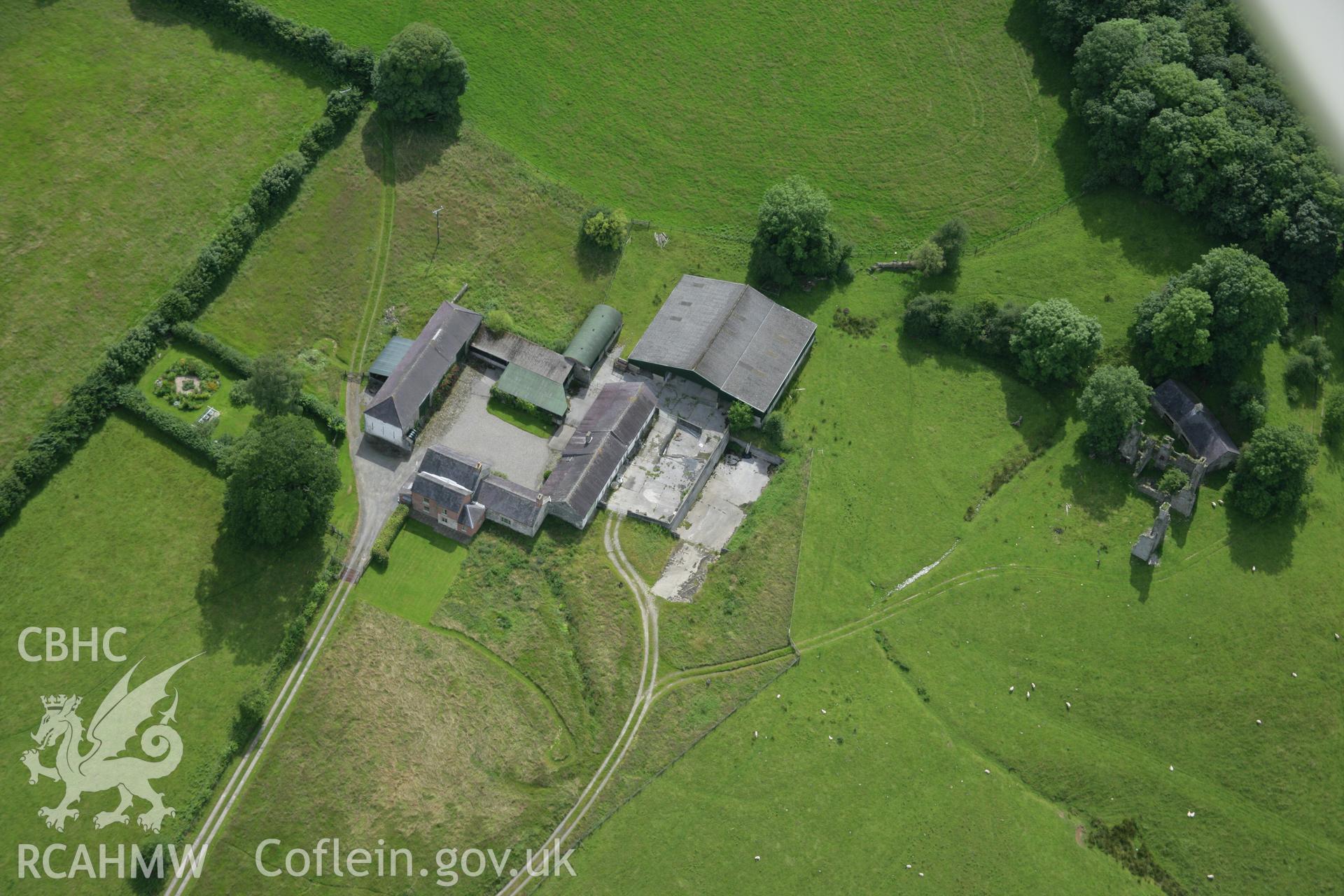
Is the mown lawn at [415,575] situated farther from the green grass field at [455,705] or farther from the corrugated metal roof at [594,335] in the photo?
the corrugated metal roof at [594,335]

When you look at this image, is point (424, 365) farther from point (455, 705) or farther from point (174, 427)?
point (455, 705)

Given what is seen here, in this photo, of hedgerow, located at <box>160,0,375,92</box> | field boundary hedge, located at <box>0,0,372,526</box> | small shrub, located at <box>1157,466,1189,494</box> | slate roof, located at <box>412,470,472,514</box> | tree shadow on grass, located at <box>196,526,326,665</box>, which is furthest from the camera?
hedgerow, located at <box>160,0,375,92</box>

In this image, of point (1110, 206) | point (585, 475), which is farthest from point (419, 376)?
point (1110, 206)

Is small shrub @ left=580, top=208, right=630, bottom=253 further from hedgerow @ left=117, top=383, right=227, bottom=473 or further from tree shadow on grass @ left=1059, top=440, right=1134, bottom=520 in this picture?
tree shadow on grass @ left=1059, top=440, right=1134, bottom=520

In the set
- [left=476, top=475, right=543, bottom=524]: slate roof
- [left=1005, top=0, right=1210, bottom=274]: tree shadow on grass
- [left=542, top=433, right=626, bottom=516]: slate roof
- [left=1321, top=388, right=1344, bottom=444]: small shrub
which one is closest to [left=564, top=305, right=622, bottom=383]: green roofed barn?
[left=542, top=433, right=626, bottom=516]: slate roof

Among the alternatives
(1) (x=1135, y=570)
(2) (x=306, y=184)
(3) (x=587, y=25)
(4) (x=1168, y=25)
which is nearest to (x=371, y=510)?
(2) (x=306, y=184)

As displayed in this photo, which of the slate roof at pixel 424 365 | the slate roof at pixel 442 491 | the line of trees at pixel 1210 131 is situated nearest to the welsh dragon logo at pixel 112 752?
the slate roof at pixel 442 491
